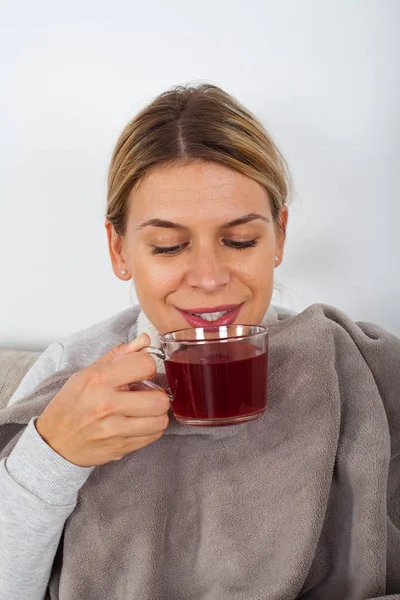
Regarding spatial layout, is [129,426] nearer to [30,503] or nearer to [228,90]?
[30,503]

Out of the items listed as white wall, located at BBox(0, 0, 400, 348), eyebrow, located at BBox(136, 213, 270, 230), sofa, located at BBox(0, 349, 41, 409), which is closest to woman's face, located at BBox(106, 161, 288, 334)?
eyebrow, located at BBox(136, 213, 270, 230)

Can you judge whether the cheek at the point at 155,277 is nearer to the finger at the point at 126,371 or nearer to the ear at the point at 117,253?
the ear at the point at 117,253

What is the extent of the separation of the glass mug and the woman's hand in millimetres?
39

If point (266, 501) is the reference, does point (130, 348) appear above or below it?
above

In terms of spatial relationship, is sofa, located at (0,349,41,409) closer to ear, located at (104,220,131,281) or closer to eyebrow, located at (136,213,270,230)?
ear, located at (104,220,131,281)

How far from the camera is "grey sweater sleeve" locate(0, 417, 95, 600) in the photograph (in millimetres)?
1099

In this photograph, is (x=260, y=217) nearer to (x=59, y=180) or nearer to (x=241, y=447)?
(x=241, y=447)

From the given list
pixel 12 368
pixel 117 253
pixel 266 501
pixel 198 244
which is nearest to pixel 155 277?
pixel 198 244

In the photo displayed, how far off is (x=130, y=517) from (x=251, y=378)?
40 cm

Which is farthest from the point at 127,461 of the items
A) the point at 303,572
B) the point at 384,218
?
the point at 384,218

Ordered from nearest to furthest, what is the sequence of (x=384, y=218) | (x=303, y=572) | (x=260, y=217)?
(x=303, y=572) < (x=260, y=217) < (x=384, y=218)

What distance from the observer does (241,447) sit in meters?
1.27

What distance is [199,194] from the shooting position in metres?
1.27

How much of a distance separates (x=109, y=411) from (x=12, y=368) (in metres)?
0.88
